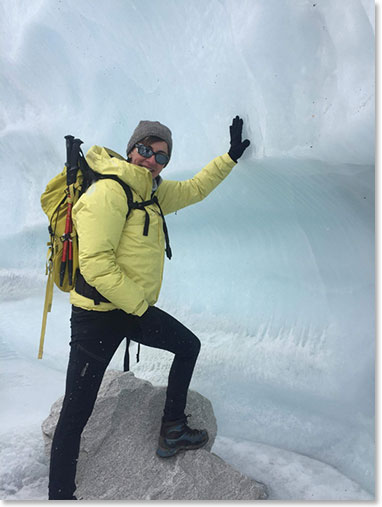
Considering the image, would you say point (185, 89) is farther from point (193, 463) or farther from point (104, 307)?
point (193, 463)

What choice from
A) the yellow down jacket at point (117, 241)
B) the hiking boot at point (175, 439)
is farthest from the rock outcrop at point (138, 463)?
the yellow down jacket at point (117, 241)

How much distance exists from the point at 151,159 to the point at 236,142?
64 cm

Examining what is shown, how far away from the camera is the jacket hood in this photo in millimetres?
1689

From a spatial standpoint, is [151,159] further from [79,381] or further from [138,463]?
[138,463]

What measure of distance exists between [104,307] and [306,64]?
1.47 meters

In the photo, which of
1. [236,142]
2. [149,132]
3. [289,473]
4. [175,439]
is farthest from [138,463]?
[236,142]

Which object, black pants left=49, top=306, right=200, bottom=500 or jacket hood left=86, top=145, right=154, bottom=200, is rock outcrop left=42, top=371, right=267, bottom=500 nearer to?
black pants left=49, top=306, right=200, bottom=500

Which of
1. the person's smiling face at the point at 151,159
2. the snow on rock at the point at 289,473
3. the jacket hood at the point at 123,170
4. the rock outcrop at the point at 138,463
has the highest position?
the person's smiling face at the point at 151,159

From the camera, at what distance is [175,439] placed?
196cm

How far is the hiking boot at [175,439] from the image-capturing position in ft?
6.43

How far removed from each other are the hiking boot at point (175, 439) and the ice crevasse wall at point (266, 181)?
710 millimetres

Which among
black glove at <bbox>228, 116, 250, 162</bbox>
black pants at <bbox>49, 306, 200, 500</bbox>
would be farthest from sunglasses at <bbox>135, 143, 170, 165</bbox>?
black pants at <bbox>49, 306, 200, 500</bbox>

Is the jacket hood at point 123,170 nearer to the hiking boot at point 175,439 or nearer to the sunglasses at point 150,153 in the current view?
the sunglasses at point 150,153

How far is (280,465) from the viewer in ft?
7.51
